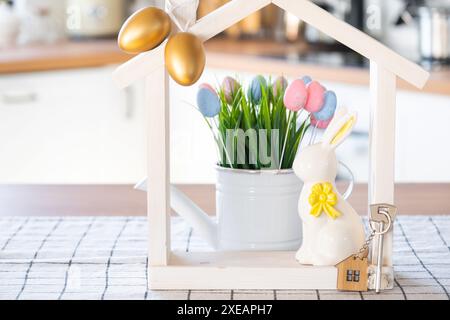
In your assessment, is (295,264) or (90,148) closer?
(295,264)

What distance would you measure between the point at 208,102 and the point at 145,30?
127mm

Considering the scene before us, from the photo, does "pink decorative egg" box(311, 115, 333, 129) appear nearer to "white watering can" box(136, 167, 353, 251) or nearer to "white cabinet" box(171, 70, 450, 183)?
"white watering can" box(136, 167, 353, 251)

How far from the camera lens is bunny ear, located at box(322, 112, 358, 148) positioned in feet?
3.46

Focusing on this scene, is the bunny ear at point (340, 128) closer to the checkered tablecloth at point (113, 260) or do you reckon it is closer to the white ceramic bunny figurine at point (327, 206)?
the white ceramic bunny figurine at point (327, 206)

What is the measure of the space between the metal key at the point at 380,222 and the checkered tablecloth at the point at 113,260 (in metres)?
0.03

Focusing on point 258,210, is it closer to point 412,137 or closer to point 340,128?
point 340,128

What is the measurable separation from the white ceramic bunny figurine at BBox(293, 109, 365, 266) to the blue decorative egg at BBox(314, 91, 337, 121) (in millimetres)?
52

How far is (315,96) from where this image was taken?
111cm

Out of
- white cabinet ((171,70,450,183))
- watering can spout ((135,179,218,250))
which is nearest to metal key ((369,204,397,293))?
watering can spout ((135,179,218,250))

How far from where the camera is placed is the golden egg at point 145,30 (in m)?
1.03

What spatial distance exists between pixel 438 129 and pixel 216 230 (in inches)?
62.5

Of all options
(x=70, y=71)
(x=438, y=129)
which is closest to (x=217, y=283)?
(x=438, y=129)
